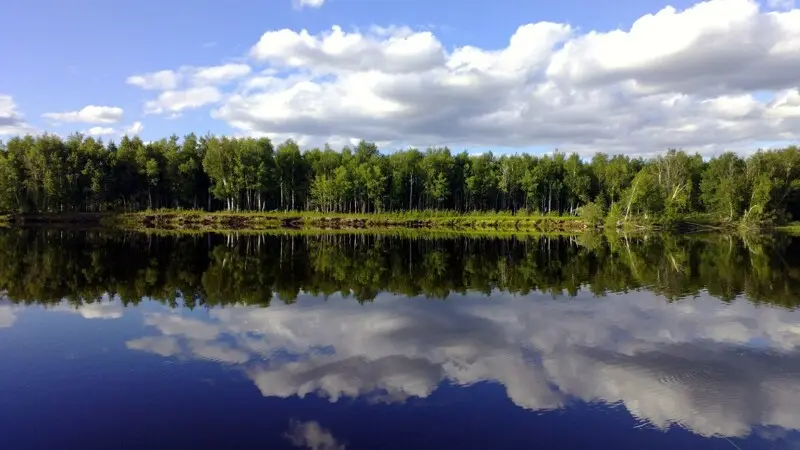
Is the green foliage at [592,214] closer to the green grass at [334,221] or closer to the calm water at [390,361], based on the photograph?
the green grass at [334,221]

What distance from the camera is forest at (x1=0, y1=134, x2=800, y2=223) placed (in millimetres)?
88438

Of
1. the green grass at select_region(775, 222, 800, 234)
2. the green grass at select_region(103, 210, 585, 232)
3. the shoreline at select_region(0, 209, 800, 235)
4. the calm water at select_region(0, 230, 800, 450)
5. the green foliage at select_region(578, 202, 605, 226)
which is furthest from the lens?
the green foliage at select_region(578, 202, 605, 226)

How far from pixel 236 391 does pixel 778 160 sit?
396 ft

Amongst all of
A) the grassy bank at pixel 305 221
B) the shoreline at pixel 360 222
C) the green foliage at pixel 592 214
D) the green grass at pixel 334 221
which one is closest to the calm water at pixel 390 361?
the shoreline at pixel 360 222

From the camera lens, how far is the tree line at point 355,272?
25.2 meters

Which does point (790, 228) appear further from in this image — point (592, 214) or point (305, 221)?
point (305, 221)

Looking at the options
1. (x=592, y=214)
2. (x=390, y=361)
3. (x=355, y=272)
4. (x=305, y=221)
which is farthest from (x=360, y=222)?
(x=390, y=361)

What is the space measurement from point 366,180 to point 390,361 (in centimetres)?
8634

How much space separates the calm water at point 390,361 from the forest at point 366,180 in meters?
65.0

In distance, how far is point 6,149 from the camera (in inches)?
3610

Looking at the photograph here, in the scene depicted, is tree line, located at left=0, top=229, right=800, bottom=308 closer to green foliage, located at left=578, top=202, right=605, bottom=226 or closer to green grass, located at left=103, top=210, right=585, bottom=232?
green grass, located at left=103, top=210, right=585, bottom=232

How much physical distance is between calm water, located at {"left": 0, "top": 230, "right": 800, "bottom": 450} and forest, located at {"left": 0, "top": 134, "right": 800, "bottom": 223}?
65011mm

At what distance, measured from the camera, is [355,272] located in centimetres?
3241

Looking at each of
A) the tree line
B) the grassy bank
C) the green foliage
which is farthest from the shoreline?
the tree line
